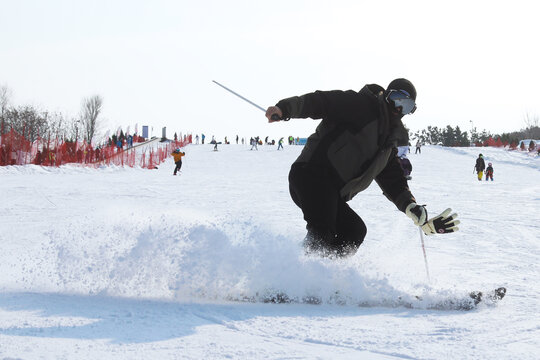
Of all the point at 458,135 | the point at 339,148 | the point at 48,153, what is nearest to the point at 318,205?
the point at 339,148

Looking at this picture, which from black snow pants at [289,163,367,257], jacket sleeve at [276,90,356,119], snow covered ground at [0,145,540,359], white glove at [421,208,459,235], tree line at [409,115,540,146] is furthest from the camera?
tree line at [409,115,540,146]

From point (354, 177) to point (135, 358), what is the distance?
1.95 meters

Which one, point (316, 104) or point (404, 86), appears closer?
point (316, 104)

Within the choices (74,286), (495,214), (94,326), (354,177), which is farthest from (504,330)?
(495,214)

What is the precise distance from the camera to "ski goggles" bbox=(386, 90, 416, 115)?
367cm

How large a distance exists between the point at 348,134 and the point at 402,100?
45 centimetres

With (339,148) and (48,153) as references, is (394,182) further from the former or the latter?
(48,153)

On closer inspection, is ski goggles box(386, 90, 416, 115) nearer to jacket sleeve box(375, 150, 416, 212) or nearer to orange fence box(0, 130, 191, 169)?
jacket sleeve box(375, 150, 416, 212)

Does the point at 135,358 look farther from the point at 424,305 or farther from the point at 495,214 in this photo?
the point at 495,214

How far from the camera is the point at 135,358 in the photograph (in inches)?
89.3

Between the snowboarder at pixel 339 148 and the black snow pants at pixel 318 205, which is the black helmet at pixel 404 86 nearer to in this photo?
the snowboarder at pixel 339 148

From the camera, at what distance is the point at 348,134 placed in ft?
11.8

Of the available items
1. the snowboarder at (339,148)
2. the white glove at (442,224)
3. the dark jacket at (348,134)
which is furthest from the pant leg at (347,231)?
the white glove at (442,224)

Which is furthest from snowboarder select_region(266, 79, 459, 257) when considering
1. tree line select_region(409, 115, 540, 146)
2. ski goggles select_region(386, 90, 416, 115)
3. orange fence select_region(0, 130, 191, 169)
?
tree line select_region(409, 115, 540, 146)
